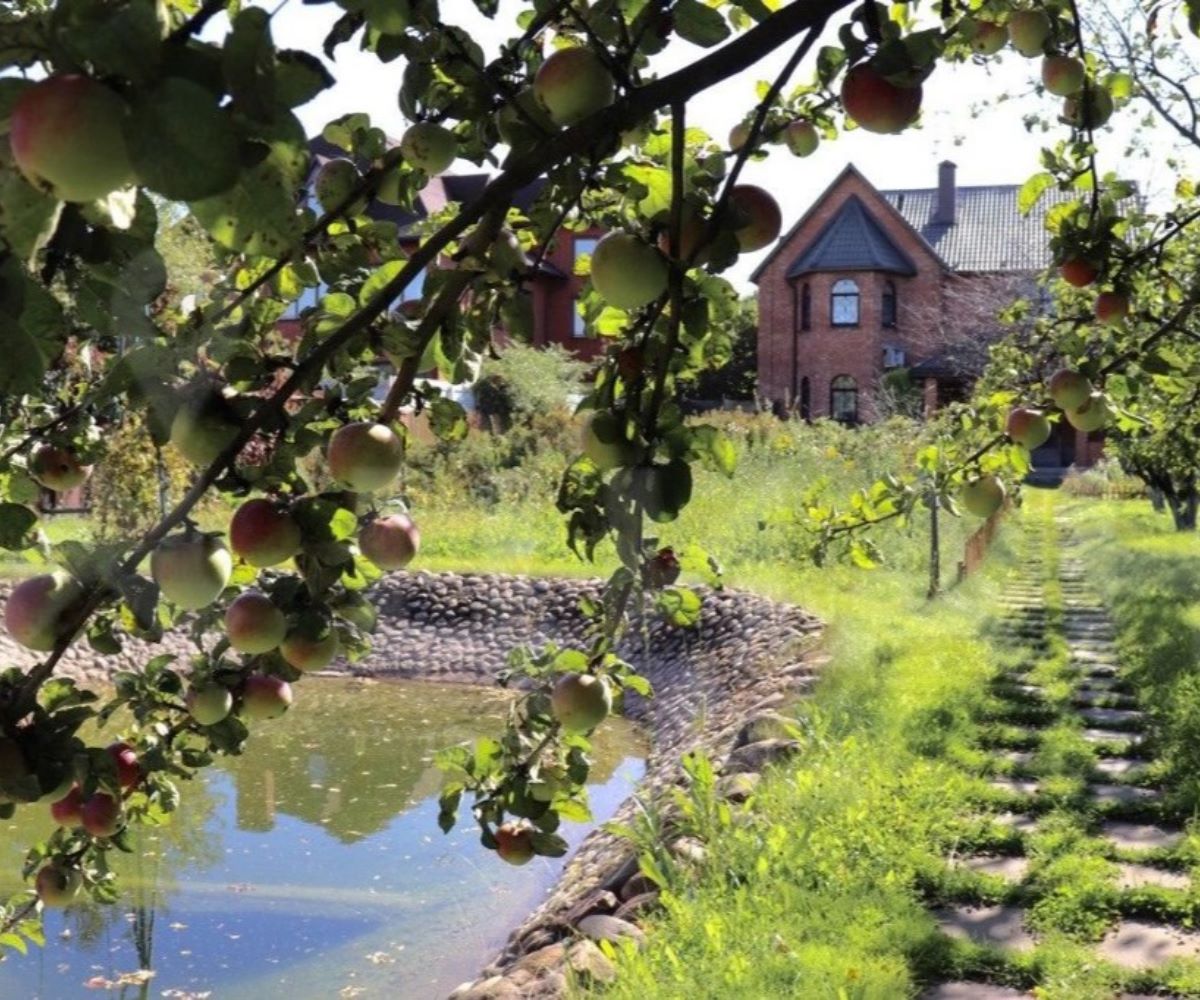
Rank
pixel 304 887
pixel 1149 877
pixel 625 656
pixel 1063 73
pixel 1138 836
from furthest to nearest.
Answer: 1. pixel 625 656
2. pixel 304 887
3. pixel 1138 836
4. pixel 1149 877
5. pixel 1063 73

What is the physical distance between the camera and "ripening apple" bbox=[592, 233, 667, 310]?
1.13 m

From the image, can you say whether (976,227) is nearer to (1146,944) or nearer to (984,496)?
(1146,944)

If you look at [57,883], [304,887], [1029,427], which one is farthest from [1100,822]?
[57,883]

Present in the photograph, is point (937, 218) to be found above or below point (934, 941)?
above

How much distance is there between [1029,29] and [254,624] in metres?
1.33

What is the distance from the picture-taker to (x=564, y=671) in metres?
Result: 1.72

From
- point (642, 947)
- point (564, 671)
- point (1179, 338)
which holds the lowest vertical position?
point (642, 947)

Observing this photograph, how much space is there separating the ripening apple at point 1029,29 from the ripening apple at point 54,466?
1367 mm

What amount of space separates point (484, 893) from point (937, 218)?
83.3 feet

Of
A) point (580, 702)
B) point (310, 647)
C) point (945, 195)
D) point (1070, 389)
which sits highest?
point (945, 195)

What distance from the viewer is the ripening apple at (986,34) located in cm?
199

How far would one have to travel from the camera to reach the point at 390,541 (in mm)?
1356

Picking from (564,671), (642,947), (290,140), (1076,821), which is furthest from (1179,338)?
(290,140)

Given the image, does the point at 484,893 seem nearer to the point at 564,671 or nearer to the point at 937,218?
the point at 564,671
